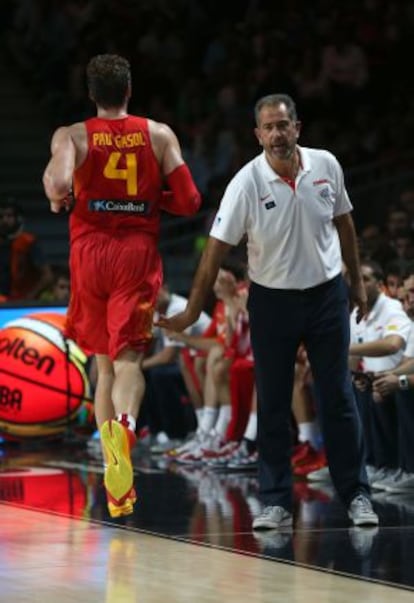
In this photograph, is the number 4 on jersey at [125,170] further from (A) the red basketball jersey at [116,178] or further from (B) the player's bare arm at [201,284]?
(B) the player's bare arm at [201,284]

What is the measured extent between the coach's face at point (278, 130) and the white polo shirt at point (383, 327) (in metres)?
2.32

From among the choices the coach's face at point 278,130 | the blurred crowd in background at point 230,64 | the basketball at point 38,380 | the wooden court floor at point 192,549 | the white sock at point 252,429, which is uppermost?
the blurred crowd in background at point 230,64

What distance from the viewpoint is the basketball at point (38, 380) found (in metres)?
12.1

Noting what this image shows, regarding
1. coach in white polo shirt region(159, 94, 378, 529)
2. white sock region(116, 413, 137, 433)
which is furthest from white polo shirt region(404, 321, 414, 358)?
white sock region(116, 413, 137, 433)

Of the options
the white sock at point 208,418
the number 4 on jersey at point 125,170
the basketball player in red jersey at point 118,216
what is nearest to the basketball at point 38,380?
the white sock at point 208,418

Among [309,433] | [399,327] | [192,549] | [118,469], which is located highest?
[399,327]

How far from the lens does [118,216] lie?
8.10m

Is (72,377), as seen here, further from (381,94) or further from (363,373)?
(381,94)

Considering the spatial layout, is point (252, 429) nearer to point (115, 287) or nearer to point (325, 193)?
point (115, 287)

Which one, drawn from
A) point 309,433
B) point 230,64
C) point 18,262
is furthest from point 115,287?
point 230,64

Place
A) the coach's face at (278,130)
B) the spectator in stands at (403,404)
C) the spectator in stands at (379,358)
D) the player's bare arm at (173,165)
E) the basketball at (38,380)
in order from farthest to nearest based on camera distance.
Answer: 1. the basketball at (38,380)
2. the spectator in stands at (379,358)
3. the spectator in stands at (403,404)
4. the player's bare arm at (173,165)
5. the coach's face at (278,130)

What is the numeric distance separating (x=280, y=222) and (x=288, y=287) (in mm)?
294

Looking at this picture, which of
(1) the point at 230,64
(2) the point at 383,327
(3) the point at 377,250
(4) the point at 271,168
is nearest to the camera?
(4) the point at 271,168

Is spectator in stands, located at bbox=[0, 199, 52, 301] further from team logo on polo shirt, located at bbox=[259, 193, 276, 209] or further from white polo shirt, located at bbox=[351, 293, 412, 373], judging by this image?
team logo on polo shirt, located at bbox=[259, 193, 276, 209]
